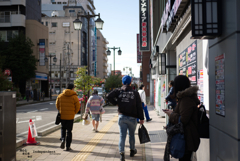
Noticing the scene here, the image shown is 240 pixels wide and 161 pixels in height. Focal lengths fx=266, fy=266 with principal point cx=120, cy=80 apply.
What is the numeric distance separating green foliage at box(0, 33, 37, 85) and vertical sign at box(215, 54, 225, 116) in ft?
121

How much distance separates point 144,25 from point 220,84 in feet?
77.5

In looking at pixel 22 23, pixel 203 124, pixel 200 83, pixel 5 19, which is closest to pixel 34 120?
pixel 200 83

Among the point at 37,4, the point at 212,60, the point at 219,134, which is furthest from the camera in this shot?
the point at 37,4

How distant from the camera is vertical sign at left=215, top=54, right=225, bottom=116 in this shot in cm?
325

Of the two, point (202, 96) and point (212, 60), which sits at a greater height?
point (212, 60)

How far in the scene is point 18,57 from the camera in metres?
37.5

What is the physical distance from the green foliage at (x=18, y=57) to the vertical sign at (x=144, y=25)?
1893 cm

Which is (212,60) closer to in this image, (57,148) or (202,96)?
(202,96)

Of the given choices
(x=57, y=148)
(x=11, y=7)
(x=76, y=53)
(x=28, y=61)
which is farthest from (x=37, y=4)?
(x=57, y=148)

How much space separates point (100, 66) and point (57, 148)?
10203 cm

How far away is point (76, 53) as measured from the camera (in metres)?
76.4

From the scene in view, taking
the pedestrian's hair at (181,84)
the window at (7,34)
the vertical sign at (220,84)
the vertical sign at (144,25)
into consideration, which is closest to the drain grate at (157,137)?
the pedestrian's hair at (181,84)

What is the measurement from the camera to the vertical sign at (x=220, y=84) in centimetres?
325

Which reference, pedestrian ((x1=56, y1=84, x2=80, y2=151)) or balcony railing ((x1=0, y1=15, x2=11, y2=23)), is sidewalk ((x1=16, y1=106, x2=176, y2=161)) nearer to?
pedestrian ((x1=56, y1=84, x2=80, y2=151))
